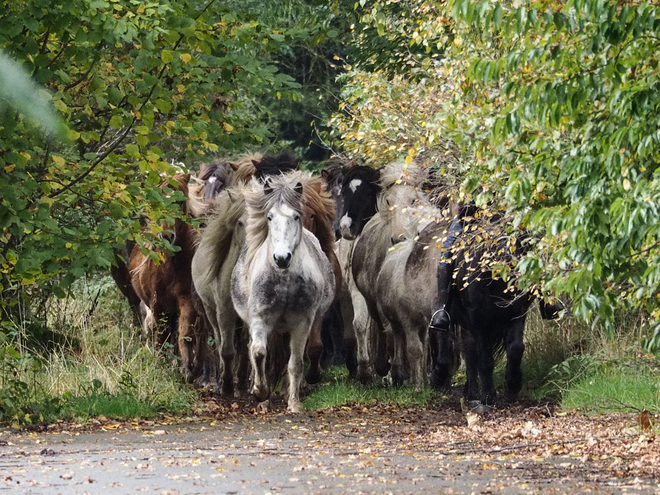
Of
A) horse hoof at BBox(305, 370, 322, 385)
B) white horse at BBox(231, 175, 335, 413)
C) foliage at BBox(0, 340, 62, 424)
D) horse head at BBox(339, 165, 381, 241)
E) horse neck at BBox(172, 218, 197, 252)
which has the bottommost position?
horse hoof at BBox(305, 370, 322, 385)

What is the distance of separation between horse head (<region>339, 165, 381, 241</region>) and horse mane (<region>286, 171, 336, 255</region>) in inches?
68.0

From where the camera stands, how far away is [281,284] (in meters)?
13.6

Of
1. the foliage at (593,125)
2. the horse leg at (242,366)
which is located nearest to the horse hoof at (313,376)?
the horse leg at (242,366)

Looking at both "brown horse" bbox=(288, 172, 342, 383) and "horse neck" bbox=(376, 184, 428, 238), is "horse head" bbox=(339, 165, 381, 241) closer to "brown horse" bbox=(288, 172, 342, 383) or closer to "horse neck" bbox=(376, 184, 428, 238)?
"horse neck" bbox=(376, 184, 428, 238)

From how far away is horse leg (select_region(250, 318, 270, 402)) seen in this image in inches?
529

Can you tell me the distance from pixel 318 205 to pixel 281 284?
1589 millimetres

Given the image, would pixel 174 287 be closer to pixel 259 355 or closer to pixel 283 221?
pixel 259 355

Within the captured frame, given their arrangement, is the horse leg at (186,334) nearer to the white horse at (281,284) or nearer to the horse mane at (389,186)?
the white horse at (281,284)

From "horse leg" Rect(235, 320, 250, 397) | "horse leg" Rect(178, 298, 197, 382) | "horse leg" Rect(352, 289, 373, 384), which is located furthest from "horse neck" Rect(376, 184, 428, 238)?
"horse leg" Rect(178, 298, 197, 382)

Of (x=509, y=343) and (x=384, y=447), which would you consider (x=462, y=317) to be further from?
(x=384, y=447)

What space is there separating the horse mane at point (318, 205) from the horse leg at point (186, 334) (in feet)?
6.60

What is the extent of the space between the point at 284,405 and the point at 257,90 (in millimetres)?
4542

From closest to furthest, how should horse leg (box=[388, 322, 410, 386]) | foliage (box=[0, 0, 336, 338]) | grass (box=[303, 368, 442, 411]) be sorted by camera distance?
foliage (box=[0, 0, 336, 338]) < grass (box=[303, 368, 442, 411]) < horse leg (box=[388, 322, 410, 386])

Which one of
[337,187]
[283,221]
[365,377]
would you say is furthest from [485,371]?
[337,187]
